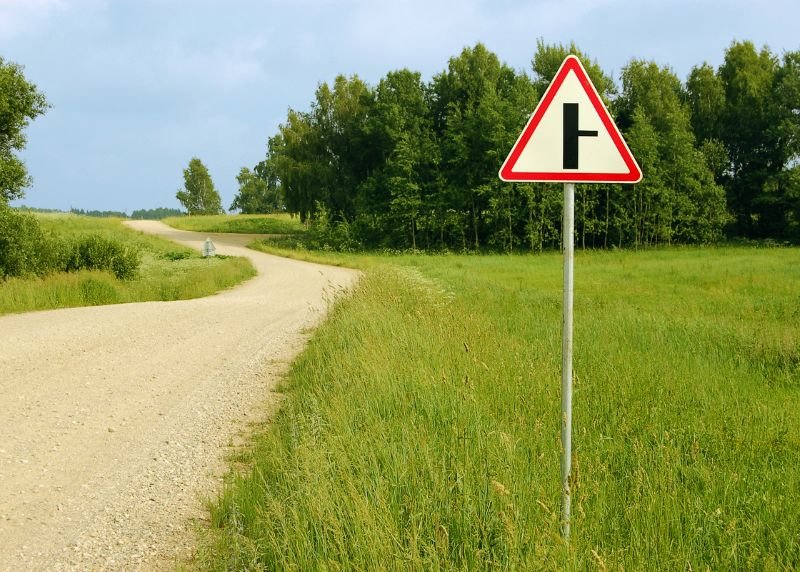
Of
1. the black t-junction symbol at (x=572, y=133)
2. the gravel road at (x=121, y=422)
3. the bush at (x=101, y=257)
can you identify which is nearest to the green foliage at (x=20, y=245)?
the bush at (x=101, y=257)

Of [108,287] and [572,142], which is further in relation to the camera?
[108,287]

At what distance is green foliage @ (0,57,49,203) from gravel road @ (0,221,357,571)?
663 centimetres

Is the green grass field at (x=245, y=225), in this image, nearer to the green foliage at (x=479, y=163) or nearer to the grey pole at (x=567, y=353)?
the green foliage at (x=479, y=163)

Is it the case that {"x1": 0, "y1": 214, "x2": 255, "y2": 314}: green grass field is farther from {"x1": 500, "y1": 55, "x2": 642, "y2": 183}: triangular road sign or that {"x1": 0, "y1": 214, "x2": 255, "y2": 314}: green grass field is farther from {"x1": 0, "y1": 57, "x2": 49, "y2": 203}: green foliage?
{"x1": 500, "y1": 55, "x2": 642, "y2": 183}: triangular road sign

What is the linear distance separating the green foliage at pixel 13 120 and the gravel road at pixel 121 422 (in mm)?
6627

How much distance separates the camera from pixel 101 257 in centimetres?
2384

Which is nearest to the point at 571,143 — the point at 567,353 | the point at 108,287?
the point at 567,353

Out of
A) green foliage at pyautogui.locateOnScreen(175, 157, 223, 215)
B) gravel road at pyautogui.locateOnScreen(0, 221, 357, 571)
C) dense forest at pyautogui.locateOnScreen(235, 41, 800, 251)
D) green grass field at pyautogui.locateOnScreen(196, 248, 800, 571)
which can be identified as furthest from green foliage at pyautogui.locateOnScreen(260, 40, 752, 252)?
green foliage at pyautogui.locateOnScreen(175, 157, 223, 215)

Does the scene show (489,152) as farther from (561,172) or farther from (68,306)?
(561,172)

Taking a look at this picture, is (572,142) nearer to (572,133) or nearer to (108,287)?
(572,133)

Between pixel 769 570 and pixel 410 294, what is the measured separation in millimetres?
9747

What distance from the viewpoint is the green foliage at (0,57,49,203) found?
1912 centimetres

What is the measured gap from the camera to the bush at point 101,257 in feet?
75.9

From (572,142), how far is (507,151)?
4309 centimetres
